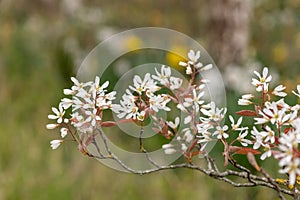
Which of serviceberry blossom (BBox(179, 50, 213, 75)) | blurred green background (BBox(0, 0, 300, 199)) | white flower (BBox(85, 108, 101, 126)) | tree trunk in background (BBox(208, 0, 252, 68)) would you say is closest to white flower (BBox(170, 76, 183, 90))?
serviceberry blossom (BBox(179, 50, 213, 75))

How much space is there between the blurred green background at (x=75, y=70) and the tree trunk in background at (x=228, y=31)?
0.03ft

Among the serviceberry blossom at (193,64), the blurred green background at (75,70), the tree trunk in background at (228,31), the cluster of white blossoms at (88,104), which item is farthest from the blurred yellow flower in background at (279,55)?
the cluster of white blossoms at (88,104)

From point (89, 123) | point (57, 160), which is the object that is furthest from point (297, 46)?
point (89, 123)

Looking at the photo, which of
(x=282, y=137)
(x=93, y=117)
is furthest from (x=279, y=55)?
(x=282, y=137)

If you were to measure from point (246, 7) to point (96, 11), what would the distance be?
261 centimetres

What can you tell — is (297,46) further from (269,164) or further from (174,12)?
(269,164)

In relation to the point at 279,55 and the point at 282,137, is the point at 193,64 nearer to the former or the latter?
the point at 282,137

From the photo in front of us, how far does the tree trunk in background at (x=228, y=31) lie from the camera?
13.8 ft

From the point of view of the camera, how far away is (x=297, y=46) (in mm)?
5430

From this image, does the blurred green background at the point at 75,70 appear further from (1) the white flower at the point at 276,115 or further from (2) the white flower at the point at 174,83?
(1) the white flower at the point at 276,115

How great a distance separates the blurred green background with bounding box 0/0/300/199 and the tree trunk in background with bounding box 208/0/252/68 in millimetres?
10

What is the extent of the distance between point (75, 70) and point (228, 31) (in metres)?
1.11

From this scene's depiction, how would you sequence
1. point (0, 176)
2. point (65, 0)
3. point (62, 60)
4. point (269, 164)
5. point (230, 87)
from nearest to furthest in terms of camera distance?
point (0, 176) < point (269, 164) < point (230, 87) < point (62, 60) < point (65, 0)

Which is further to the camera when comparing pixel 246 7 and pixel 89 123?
pixel 246 7
